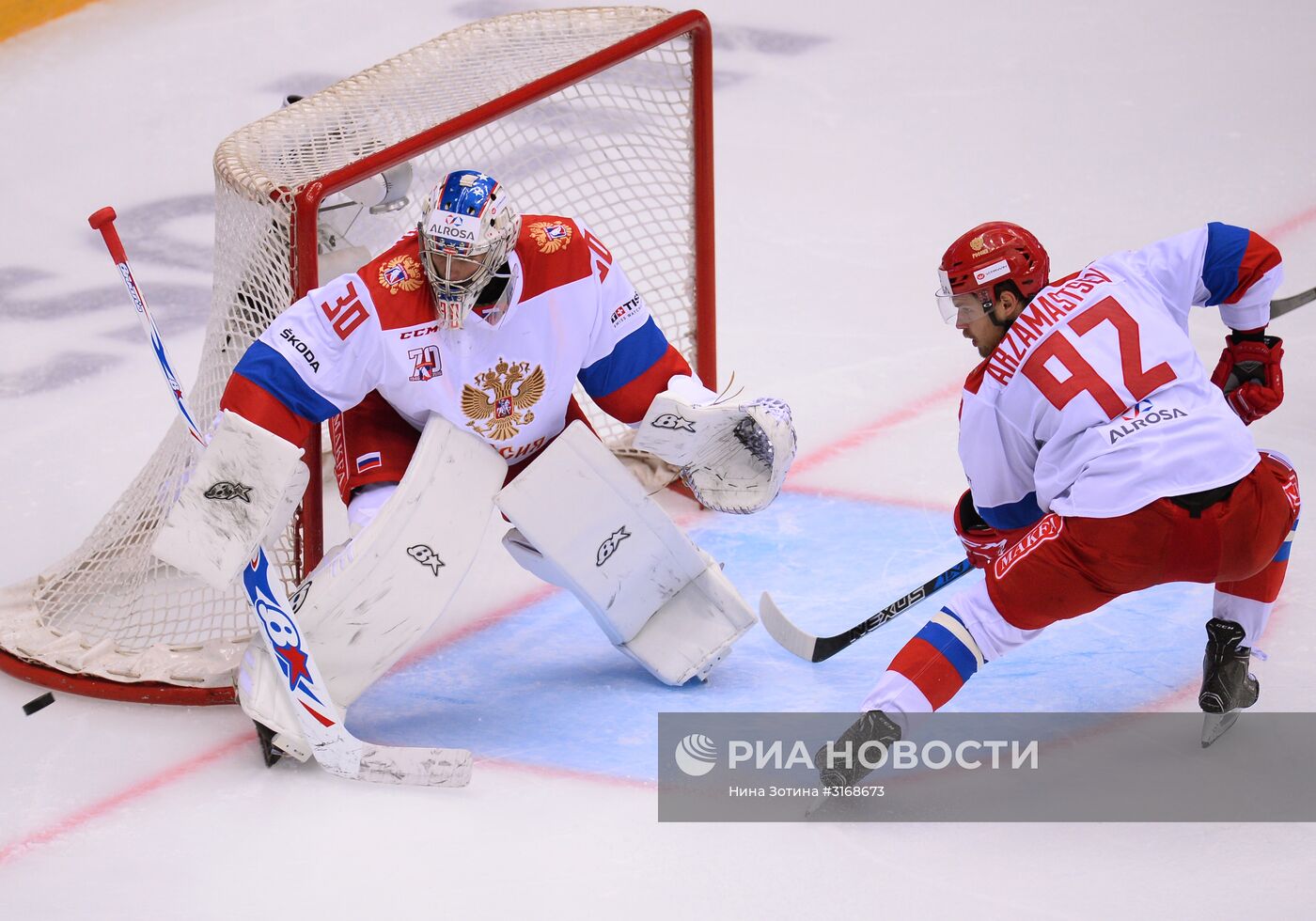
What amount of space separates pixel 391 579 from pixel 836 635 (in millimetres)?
902

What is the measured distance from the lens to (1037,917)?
2.60 metres

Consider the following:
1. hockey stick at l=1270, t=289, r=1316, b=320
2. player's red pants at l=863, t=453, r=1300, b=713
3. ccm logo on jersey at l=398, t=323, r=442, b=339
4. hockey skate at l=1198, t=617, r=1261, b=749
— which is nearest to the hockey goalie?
ccm logo on jersey at l=398, t=323, r=442, b=339

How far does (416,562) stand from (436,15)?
14.6ft

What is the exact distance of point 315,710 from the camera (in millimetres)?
2979

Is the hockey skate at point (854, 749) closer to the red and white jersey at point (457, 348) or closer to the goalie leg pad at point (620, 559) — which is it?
the goalie leg pad at point (620, 559)

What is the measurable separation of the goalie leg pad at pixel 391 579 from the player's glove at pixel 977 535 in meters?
0.85

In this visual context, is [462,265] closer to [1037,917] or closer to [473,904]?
[473,904]

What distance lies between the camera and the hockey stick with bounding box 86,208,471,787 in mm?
2953

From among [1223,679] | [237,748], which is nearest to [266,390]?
[237,748]

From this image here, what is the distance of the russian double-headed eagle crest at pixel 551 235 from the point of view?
10.3 ft

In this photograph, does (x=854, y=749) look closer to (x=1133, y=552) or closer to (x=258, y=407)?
(x=1133, y=552)

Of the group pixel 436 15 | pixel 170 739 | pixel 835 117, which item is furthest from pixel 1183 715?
pixel 436 15

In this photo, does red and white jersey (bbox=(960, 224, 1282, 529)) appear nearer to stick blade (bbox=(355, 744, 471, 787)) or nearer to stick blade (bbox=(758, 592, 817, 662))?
stick blade (bbox=(758, 592, 817, 662))

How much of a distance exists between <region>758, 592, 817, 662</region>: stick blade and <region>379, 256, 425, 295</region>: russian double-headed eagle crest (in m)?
0.91
